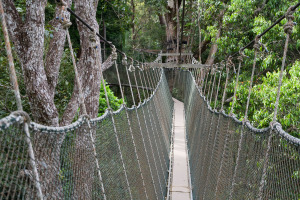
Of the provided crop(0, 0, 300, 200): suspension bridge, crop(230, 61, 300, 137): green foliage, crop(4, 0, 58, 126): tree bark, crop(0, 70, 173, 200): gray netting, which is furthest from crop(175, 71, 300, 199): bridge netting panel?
crop(4, 0, 58, 126): tree bark

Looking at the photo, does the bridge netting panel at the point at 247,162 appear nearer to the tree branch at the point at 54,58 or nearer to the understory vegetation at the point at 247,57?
the understory vegetation at the point at 247,57

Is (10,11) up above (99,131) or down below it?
above

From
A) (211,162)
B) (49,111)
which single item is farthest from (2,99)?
(211,162)

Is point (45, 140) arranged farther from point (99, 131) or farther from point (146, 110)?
point (146, 110)

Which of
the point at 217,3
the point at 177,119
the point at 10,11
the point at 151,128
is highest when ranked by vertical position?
the point at 217,3

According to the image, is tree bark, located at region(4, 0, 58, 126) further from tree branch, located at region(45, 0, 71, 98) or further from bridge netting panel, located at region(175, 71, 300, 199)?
bridge netting panel, located at region(175, 71, 300, 199)

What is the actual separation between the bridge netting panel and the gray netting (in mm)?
543

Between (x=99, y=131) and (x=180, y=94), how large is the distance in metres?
9.11

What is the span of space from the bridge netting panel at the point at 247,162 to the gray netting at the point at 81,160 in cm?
54

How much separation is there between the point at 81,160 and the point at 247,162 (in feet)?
2.93

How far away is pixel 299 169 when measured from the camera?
1.12 metres

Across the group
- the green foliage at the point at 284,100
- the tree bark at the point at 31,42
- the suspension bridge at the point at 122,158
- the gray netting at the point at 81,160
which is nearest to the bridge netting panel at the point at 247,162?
the suspension bridge at the point at 122,158

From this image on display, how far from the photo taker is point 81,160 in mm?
1459

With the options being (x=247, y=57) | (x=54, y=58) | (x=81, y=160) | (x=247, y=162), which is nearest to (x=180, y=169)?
(x=247, y=57)
